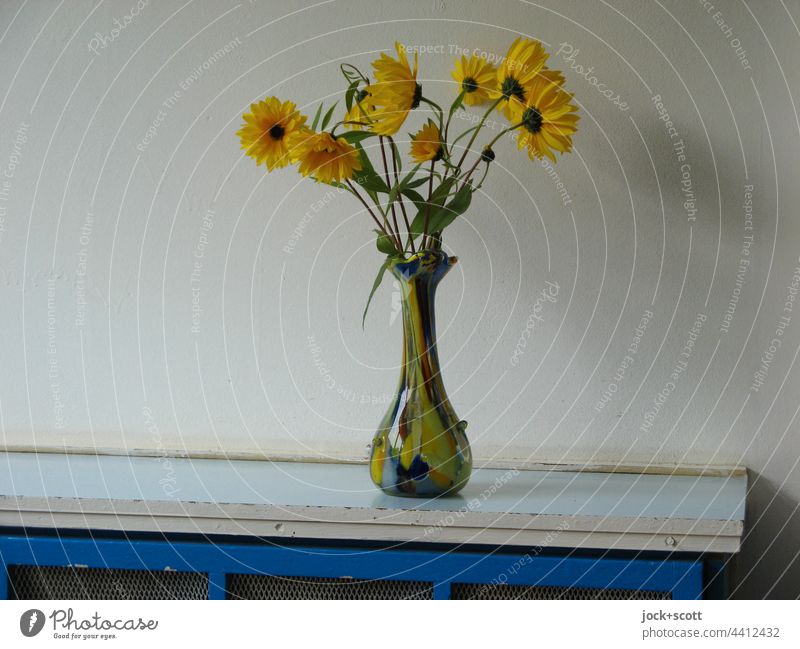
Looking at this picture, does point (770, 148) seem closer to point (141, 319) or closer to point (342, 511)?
point (342, 511)

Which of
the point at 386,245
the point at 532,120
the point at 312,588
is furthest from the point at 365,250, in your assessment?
the point at 312,588

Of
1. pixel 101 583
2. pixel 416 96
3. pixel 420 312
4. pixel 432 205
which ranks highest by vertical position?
pixel 416 96

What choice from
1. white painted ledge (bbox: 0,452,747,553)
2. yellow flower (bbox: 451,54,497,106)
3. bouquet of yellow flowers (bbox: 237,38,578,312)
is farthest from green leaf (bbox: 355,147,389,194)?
white painted ledge (bbox: 0,452,747,553)

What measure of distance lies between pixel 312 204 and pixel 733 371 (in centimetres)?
51

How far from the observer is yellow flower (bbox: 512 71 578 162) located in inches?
33.8

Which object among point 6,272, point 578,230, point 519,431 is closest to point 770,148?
point 578,230

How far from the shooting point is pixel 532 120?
0.87m

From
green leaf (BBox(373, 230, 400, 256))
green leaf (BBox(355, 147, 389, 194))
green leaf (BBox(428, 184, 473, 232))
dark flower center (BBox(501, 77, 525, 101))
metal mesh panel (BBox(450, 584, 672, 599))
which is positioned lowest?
metal mesh panel (BBox(450, 584, 672, 599))

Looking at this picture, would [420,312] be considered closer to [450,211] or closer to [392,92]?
[450,211]

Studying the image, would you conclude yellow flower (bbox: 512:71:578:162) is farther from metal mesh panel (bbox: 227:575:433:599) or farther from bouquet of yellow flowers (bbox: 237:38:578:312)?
metal mesh panel (bbox: 227:575:433:599)

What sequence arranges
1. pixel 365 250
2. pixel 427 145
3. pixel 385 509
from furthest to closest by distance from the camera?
pixel 365 250, pixel 427 145, pixel 385 509

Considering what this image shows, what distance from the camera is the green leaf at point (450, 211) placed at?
0.88m

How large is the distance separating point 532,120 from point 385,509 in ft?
1.25

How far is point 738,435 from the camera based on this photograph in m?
1.04
